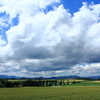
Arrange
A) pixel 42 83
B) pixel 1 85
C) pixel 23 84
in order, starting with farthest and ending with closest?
pixel 42 83
pixel 23 84
pixel 1 85

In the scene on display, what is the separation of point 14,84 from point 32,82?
26.9 metres

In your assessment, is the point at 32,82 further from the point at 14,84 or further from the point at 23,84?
the point at 14,84

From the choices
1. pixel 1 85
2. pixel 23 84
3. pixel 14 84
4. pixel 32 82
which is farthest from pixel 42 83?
pixel 1 85

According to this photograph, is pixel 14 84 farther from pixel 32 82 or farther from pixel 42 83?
pixel 42 83

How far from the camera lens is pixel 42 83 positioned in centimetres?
19812

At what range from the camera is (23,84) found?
606 feet

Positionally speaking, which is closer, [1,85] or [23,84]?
[1,85]

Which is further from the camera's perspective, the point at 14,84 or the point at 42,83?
the point at 42,83

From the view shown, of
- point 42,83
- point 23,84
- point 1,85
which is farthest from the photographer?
point 42,83

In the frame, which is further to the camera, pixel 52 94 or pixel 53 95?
pixel 52 94

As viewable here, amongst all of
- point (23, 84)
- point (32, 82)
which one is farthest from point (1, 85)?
point (32, 82)

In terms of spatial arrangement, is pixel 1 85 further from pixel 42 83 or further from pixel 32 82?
pixel 42 83

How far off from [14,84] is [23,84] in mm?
13618

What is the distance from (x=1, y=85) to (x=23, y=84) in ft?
90.6
